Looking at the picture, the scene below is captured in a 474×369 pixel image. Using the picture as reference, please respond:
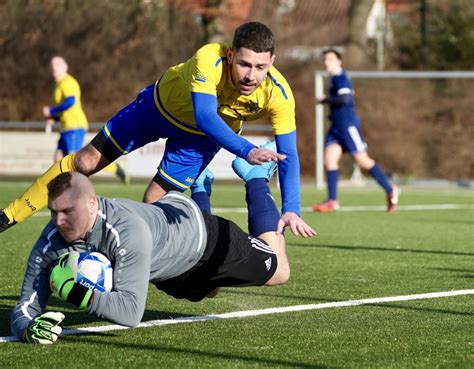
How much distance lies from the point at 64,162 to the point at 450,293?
291 centimetres

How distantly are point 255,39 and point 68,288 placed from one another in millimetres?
2224

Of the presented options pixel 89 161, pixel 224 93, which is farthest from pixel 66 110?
pixel 224 93

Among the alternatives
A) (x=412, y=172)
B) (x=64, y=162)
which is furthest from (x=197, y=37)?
(x=64, y=162)

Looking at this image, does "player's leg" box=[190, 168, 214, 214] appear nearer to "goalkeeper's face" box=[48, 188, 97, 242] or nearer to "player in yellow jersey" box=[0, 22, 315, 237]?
"player in yellow jersey" box=[0, 22, 315, 237]

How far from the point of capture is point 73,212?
5648mm

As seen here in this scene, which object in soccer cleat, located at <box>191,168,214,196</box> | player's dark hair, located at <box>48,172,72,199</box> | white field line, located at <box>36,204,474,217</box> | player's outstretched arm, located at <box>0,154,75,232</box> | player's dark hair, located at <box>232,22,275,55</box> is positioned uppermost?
player's dark hair, located at <box>232,22,275,55</box>

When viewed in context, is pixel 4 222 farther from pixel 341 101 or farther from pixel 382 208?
pixel 382 208

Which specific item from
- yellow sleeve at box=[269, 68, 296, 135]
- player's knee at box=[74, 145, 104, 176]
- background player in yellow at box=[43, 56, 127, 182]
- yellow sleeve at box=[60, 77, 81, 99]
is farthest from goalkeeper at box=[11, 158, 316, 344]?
yellow sleeve at box=[60, 77, 81, 99]

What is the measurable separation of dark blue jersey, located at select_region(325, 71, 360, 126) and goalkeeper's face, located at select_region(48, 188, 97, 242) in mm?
11205

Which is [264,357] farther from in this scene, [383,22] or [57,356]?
[383,22]

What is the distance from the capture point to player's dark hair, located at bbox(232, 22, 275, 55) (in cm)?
712

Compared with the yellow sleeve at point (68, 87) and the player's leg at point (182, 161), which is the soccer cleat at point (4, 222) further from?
the yellow sleeve at point (68, 87)

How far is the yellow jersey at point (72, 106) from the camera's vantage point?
18.6m

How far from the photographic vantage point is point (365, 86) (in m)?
27.9
